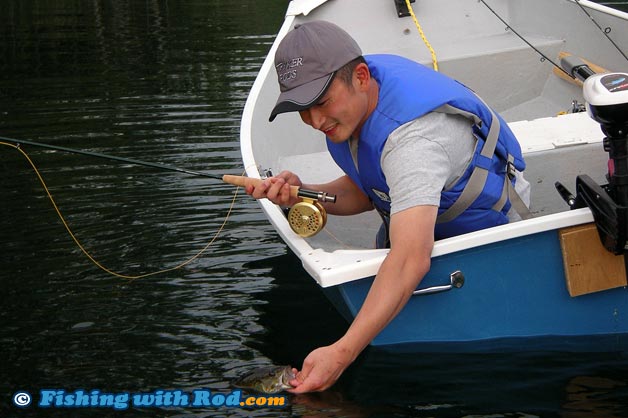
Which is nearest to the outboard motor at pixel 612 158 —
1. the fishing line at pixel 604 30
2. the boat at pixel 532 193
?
the boat at pixel 532 193

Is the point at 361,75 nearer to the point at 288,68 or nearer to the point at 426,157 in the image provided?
the point at 288,68

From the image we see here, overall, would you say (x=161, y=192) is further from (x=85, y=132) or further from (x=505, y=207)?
(x=505, y=207)

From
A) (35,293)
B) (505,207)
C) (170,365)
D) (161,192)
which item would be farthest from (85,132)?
(505,207)

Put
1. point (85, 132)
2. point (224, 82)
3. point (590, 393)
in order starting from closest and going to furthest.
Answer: point (590, 393) < point (85, 132) < point (224, 82)

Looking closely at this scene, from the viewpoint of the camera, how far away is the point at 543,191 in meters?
5.11

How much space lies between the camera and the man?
11.2ft

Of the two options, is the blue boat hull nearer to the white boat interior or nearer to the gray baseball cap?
the white boat interior

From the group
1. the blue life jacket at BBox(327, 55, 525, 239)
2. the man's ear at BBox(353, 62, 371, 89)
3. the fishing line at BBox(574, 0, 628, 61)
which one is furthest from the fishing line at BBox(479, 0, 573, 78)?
the man's ear at BBox(353, 62, 371, 89)

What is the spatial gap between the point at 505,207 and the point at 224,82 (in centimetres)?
662

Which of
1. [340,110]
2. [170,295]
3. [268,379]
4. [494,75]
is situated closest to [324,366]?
[268,379]

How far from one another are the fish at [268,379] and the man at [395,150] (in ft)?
0.67

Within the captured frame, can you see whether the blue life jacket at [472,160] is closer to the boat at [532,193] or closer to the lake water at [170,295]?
the boat at [532,193]

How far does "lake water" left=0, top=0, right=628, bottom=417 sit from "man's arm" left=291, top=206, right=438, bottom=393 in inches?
17.8

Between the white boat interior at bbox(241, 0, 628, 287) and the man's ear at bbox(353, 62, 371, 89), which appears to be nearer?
the man's ear at bbox(353, 62, 371, 89)
